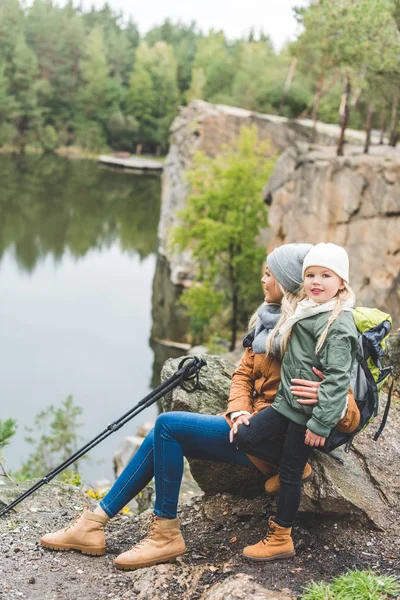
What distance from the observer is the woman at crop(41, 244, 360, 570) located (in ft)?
13.1

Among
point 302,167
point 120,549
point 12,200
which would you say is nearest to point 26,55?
point 12,200

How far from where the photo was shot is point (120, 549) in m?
4.52

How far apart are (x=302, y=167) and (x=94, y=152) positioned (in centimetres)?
6131

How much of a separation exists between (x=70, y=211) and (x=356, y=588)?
45.2 meters

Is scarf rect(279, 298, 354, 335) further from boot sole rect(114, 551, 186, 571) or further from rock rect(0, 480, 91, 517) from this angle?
rock rect(0, 480, 91, 517)

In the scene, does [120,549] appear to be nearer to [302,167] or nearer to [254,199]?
[302,167]

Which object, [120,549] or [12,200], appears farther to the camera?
[12,200]

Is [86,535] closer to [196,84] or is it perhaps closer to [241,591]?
[241,591]

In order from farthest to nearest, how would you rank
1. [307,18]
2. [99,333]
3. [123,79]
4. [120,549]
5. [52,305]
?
[123,79] → [52,305] → [99,333] → [307,18] → [120,549]

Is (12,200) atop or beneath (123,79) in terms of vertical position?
beneath

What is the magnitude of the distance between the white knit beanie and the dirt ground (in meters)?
1.61

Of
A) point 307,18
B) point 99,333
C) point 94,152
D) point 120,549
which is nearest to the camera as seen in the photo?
point 120,549

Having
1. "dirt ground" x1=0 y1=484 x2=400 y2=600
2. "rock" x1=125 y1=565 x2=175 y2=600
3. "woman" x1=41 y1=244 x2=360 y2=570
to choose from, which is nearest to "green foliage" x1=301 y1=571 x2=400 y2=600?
"dirt ground" x1=0 y1=484 x2=400 y2=600

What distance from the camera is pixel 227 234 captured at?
25.5 meters
